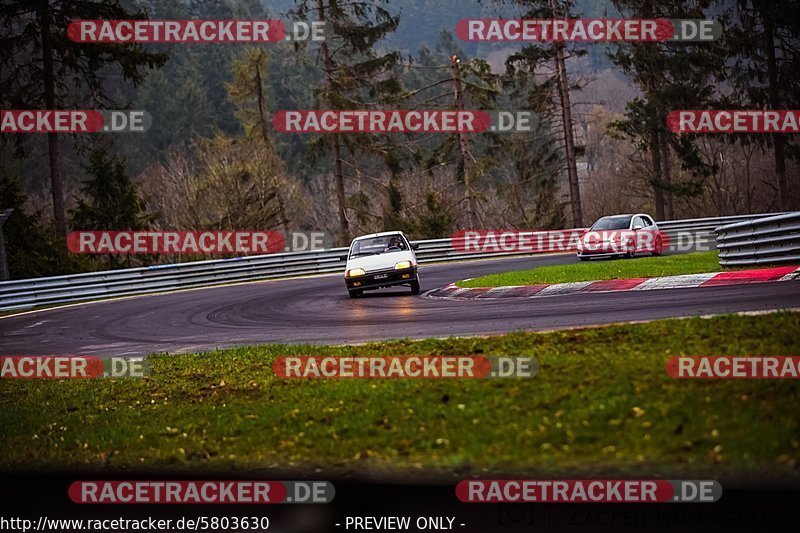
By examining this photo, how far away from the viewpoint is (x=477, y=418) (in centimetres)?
805

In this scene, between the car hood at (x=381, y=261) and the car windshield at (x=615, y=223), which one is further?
the car windshield at (x=615, y=223)

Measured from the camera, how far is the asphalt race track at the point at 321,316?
13.1 metres

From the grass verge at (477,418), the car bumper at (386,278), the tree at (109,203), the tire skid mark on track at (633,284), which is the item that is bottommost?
the grass verge at (477,418)

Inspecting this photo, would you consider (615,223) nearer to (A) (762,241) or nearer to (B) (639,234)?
(B) (639,234)

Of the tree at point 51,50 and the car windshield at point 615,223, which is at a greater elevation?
the tree at point 51,50

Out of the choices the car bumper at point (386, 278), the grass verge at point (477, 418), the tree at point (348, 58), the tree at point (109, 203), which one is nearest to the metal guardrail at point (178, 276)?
the tree at point (109, 203)

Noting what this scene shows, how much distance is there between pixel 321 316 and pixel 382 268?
350 cm

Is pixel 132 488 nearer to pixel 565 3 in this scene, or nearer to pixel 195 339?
pixel 195 339

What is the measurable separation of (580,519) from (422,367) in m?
4.06

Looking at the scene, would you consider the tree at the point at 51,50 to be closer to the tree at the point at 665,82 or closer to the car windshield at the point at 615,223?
the car windshield at the point at 615,223

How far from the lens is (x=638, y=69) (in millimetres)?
47156

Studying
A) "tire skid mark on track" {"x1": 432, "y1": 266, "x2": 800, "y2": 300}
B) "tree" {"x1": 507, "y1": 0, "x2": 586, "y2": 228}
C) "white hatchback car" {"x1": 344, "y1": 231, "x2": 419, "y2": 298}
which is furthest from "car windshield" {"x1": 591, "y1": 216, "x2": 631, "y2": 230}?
"tree" {"x1": 507, "y1": 0, "x2": 586, "y2": 228}

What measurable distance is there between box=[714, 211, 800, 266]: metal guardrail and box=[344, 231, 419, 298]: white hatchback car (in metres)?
7.11

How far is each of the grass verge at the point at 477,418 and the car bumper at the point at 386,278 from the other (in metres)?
9.44
